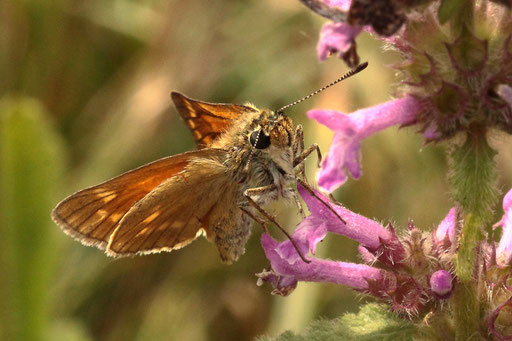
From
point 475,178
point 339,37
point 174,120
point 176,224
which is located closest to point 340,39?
point 339,37

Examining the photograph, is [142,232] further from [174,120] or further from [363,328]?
[174,120]

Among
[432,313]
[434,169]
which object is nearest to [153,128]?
[434,169]

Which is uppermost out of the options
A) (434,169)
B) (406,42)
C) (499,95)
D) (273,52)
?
(406,42)

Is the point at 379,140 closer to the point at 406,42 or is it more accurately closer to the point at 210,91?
the point at 210,91

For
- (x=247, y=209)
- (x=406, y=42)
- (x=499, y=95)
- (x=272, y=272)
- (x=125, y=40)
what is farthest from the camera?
(x=125, y=40)

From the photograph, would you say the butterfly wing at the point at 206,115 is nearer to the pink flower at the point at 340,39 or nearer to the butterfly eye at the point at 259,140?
the butterfly eye at the point at 259,140

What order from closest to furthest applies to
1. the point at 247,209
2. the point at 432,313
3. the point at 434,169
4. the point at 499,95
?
the point at 499,95 < the point at 432,313 < the point at 247,209 < the point at 434,169
